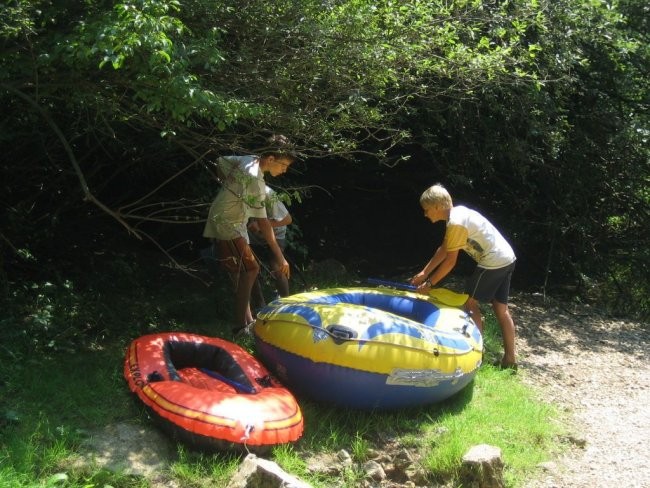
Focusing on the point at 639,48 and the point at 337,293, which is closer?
the point at 337,293

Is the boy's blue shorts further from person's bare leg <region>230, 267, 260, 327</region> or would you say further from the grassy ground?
person's bare leg <region>230, 267, 260, 327</region>

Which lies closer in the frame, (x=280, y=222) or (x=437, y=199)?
(x=437, y=199)

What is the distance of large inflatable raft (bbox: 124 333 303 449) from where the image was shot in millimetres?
3842

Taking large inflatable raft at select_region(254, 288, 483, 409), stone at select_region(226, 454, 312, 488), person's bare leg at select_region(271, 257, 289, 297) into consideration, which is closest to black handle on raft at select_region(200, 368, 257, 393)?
large inflatable raft at select_region(254, 288, 483, 409)

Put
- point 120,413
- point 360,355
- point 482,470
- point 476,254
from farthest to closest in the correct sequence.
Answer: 1. point 476,254
2. point 360,355
3. point 120,413
4. point 482,470

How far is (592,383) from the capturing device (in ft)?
19.8

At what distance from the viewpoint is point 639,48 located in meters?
8.87

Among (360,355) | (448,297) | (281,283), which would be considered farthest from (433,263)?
(360,355)

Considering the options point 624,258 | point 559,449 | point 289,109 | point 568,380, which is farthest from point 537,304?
point 289,109

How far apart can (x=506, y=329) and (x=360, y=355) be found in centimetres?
195

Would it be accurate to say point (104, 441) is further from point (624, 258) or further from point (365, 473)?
point (624, 258)

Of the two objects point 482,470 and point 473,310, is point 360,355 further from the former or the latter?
point 473,310

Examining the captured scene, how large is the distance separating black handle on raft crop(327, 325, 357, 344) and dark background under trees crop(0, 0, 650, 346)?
1.38m

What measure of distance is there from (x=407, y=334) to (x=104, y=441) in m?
2.08
